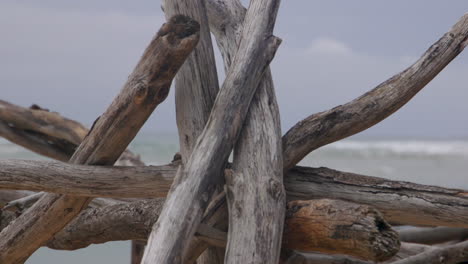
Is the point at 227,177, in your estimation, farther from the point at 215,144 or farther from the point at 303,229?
the point at 303,229

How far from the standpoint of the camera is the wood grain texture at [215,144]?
1324 millimetres

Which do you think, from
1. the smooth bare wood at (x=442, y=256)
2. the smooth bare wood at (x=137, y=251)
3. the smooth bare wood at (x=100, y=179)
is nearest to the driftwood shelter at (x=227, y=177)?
the smooth bare wood at (x=100, y=179)

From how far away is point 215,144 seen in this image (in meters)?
1.56

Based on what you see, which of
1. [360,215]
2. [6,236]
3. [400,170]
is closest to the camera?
[360,215]

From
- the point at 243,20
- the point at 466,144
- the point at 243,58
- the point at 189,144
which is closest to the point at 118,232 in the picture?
the point at 189,144

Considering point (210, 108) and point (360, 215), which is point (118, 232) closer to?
point (210, 108)

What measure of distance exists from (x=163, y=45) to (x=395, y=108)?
0.72 metres

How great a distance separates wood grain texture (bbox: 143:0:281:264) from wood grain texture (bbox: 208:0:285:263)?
1.8 inches

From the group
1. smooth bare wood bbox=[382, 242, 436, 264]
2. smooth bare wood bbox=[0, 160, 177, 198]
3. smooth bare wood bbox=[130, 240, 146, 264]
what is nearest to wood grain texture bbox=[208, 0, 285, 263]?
smooth bare wood bbox=[0, 160, 177, 198]

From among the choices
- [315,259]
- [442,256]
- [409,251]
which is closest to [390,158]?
[409,251]

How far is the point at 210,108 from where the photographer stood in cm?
182

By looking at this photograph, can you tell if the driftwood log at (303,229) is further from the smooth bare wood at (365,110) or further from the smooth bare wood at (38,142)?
the smooth bare wood at (38,142)

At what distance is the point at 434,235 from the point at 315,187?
1.75 meters

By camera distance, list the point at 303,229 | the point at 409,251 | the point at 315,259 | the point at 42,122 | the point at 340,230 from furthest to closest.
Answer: the point at 42,122 < the point at 409,251 < the point at 315,259 < the point at 303,229 < the point at 340,230
